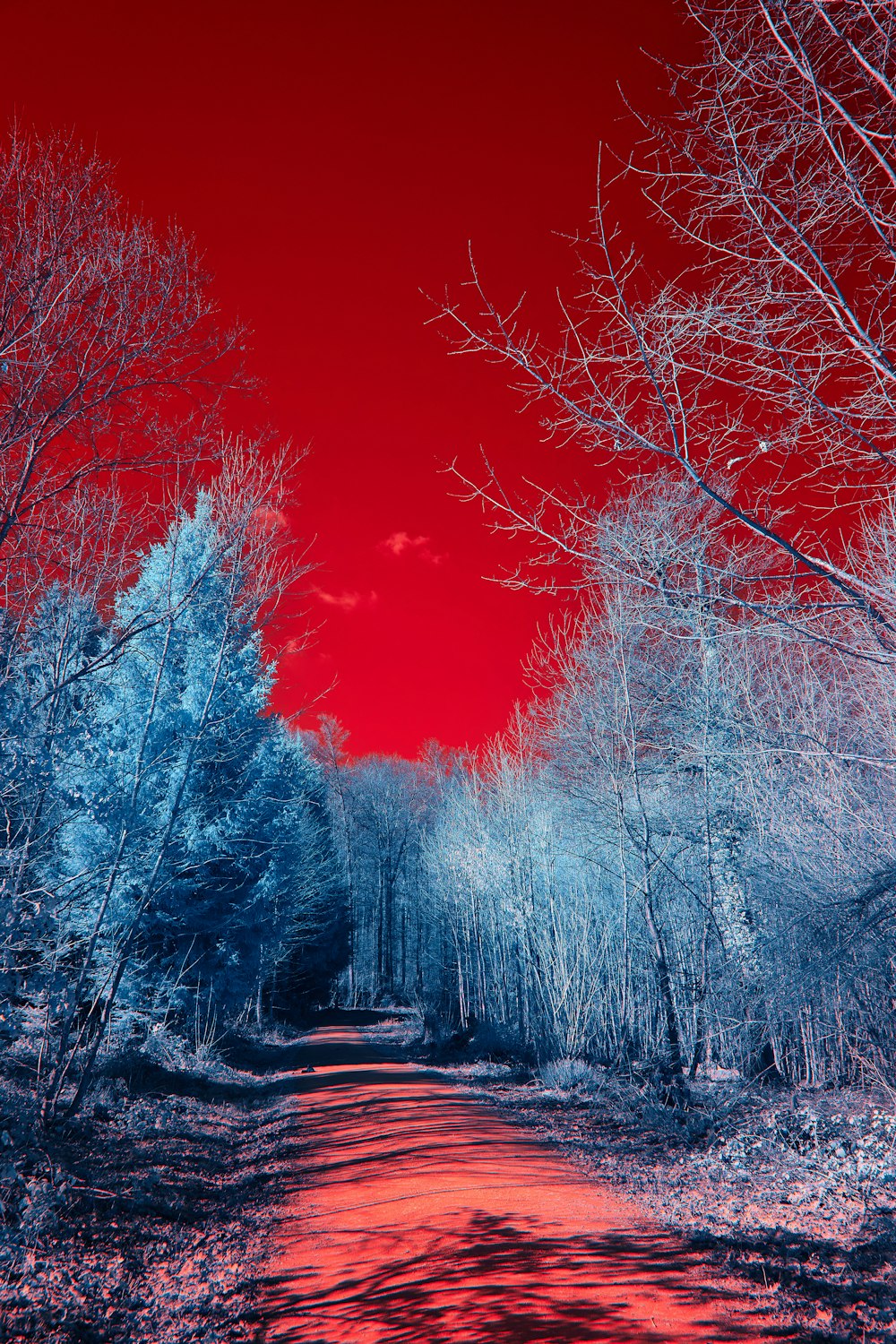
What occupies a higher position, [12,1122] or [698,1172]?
[12,1122]

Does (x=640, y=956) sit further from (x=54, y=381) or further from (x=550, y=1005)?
(x=54, y=381)

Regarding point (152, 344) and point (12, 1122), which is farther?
point (12, 1122)

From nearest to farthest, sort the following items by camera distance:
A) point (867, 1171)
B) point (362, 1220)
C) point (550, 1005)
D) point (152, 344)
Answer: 1. point (152, 344)
2. point (362, 1220)
3. point (867, 1171)
4. point (550, 1005)

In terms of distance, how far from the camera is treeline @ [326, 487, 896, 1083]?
4277 millimetres

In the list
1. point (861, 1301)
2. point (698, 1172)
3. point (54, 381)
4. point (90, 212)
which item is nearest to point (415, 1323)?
point (861, 1301)

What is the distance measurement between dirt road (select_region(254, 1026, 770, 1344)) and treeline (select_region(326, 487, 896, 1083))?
2469mm

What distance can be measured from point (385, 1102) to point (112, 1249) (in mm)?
6811

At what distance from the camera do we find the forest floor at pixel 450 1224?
12.9 feet

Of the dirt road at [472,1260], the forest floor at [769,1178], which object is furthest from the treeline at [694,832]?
the dirt road at [472,1260]

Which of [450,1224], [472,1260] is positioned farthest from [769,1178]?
[472,1260]

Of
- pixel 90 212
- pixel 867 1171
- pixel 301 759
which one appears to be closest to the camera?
pixel 90 212

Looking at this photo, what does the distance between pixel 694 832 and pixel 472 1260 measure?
31.5 feet

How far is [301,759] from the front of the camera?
2552 cm

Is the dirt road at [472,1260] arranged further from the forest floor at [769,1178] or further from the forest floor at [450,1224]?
the forest floor at [769,1178]
